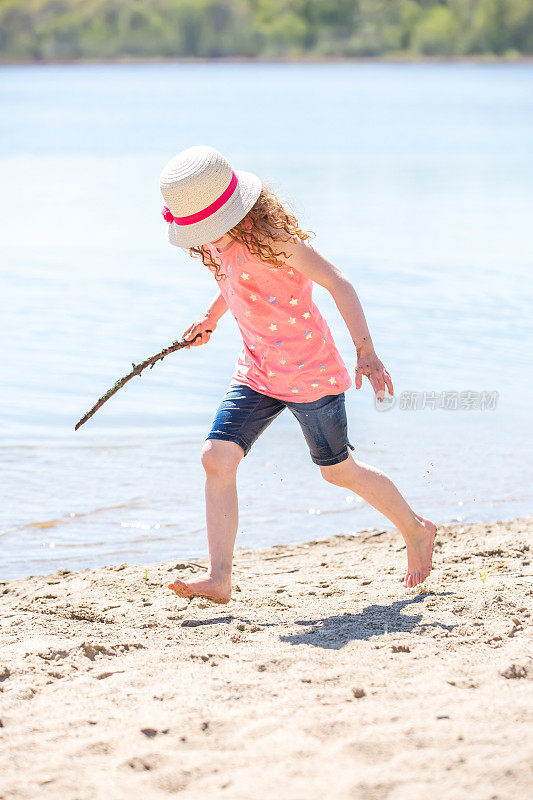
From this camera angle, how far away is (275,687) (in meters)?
3.01

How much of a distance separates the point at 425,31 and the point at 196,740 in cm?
10289

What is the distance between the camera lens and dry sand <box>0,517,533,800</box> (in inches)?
98.9

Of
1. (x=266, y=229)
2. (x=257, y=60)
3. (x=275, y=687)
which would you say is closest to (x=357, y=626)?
(x=275, y=687)

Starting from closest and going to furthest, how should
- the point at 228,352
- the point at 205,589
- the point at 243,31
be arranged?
1. the point at 205,589
2. the point at 228,352
3. the point at 243,31

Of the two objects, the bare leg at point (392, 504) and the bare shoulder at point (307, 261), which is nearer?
the bare shoulder at point (307, 261)

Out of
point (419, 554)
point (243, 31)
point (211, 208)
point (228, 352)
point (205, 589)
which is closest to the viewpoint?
point (211, 208)

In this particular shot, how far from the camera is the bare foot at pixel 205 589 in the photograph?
3566 mm

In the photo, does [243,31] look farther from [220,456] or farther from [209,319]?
[220,456]

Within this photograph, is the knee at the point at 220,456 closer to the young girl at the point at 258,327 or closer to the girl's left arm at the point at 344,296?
the young girl at the point at 258,327

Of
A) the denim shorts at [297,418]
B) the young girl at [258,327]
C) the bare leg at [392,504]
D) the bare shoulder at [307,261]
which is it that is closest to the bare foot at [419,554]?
the bare leg at [392,504]

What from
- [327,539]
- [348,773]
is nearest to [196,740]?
[348,773]

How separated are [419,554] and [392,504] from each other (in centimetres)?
27

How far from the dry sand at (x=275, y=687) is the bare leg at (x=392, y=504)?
102 millimetres

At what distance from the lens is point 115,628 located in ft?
12.0
